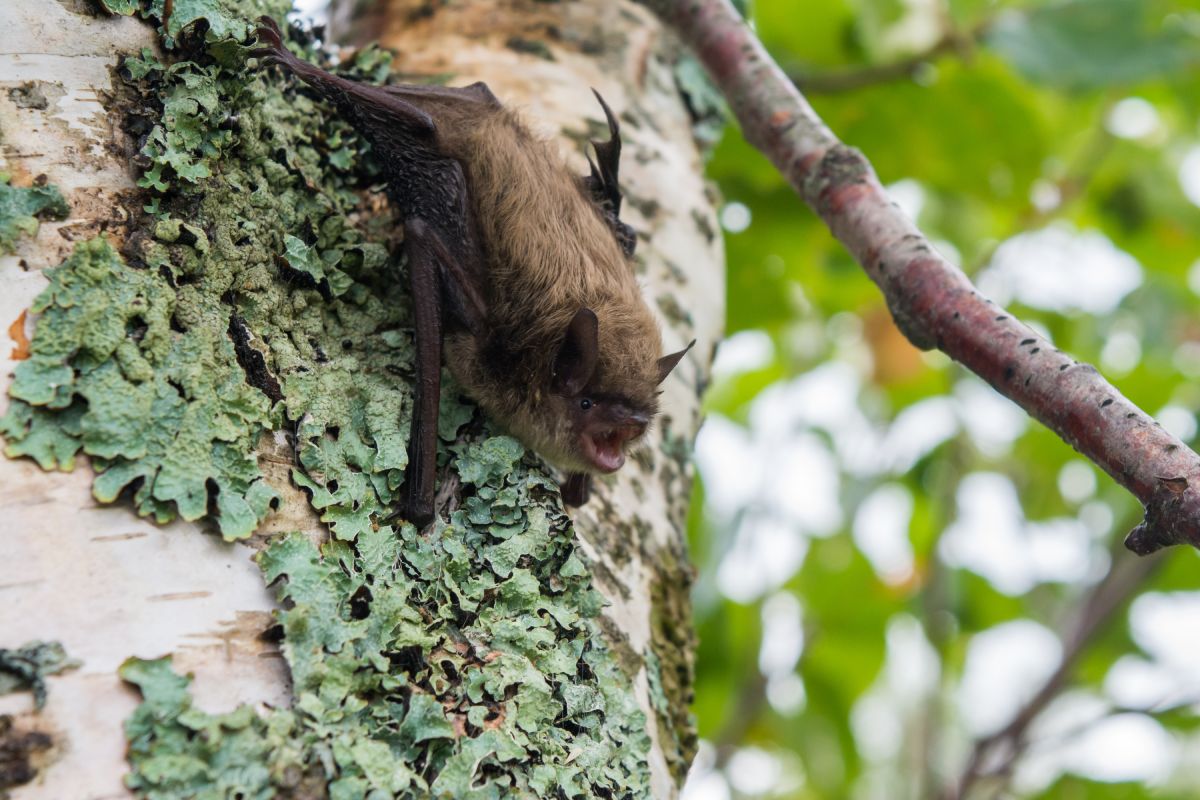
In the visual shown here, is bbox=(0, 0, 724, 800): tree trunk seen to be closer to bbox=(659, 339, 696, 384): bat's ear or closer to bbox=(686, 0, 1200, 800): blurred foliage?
bbox=(659, 339, 696, 384): bat's ear

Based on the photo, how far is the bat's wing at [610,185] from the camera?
388cm

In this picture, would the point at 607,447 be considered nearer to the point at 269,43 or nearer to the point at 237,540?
the point at 237,540

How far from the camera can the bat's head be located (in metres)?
3.60

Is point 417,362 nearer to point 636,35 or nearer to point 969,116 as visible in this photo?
point 636,35

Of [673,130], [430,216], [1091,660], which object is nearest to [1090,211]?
[1091,660]

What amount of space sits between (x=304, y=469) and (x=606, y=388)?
1.37m

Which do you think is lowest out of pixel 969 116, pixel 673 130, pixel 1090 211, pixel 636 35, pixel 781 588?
pixel 781 588

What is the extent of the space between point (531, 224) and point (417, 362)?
2.54 feet

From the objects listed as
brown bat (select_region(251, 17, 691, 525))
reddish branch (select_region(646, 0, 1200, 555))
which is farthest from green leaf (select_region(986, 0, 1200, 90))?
brown bat (select_region(251, 17, 691, 525))

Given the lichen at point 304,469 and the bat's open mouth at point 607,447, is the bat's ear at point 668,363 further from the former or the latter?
the lichen at point 304,469

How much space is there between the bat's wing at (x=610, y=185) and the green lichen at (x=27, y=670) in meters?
2.49

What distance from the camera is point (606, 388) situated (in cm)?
379

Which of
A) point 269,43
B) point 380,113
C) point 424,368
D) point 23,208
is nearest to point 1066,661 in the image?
point 424,368

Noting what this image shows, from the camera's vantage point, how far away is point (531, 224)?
12.0 ft
